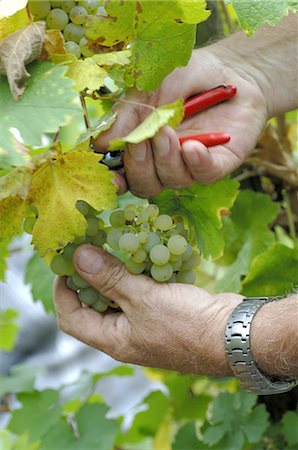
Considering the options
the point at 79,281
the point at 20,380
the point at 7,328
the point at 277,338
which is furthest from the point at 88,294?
the point at 7,328

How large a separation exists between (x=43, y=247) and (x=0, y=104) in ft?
0.54

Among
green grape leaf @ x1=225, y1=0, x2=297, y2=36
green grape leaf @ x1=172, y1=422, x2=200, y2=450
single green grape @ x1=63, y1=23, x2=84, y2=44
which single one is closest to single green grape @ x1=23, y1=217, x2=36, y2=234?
single green grape @ x1=63, y1=23, x2=84, y2=44

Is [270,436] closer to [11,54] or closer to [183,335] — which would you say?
[183,335]

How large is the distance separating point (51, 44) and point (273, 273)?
0.52m

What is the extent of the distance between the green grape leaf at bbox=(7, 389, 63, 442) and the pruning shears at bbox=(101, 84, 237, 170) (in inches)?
21.8

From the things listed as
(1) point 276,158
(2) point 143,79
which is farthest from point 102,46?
(1) point 276,158

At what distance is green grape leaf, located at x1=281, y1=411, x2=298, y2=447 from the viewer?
1.21 m

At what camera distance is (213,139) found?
98 centimetres

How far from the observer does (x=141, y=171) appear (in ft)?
3.15

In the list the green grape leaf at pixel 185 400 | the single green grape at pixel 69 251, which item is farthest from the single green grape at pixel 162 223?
the green grape leaf at pixel 185 400

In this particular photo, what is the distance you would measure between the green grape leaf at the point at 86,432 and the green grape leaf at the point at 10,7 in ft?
2.34

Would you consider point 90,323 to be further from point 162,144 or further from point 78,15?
point 78,15

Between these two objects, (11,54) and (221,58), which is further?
(221,58)

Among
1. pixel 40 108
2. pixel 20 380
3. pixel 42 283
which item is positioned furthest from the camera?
pixel 20 380
